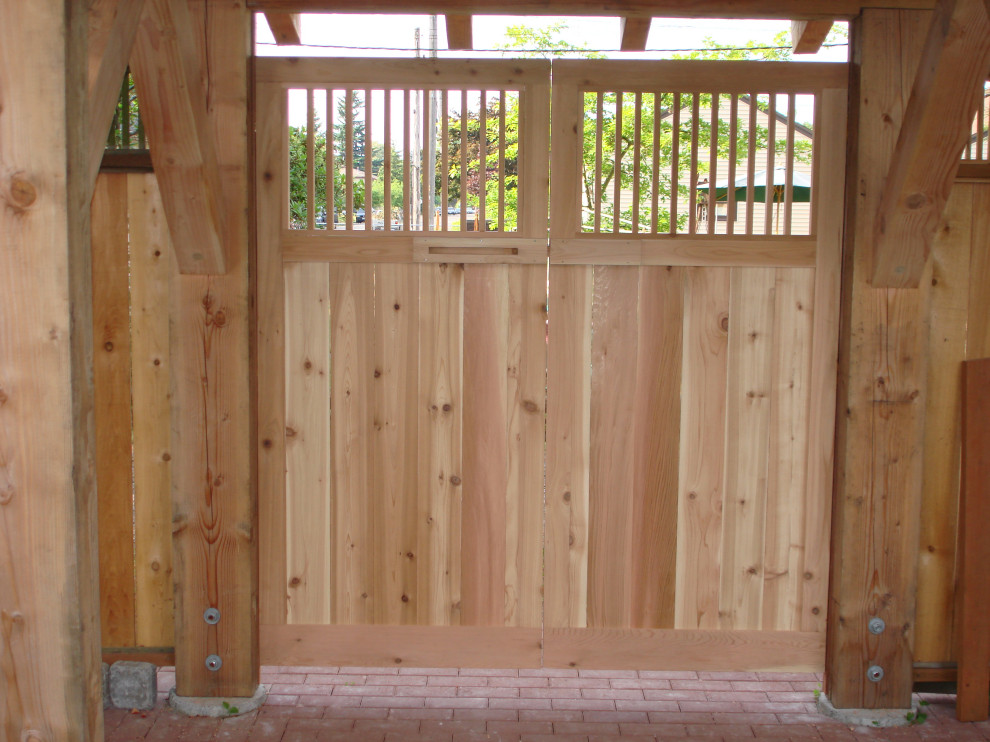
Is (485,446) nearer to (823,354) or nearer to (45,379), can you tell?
(823,354)

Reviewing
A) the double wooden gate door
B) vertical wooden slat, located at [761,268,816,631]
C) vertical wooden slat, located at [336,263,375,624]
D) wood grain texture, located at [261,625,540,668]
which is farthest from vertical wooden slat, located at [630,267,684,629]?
vertical wooden slat, located at [336,263,375,624]

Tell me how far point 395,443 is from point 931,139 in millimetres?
2035

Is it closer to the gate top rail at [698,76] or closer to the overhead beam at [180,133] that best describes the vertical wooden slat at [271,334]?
the overhead beam at [180,133]

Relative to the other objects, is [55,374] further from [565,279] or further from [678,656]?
[678,656]

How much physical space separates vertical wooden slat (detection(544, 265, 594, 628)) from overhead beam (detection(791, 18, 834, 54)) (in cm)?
118

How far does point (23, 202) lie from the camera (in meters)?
1.76

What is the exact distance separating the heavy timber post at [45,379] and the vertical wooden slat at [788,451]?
2324mm

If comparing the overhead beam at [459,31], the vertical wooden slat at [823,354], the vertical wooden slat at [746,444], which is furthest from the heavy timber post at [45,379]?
the vertical wooden slat at [823,354]

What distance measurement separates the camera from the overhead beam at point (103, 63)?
197 cm

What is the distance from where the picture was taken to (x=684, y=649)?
130 inches

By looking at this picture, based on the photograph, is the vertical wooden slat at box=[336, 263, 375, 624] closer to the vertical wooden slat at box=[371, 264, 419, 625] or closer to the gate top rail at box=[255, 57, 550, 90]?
the vertical wooden slat at box=[371, 264, 419, 625]

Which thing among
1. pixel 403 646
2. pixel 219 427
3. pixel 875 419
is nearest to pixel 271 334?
pixel 219 427

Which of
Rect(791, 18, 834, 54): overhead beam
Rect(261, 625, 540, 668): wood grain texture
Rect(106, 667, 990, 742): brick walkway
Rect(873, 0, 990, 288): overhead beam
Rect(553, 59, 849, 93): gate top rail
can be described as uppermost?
Rect(791, 18, 834, 54): overhead beam

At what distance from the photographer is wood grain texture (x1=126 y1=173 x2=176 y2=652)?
124 inches
